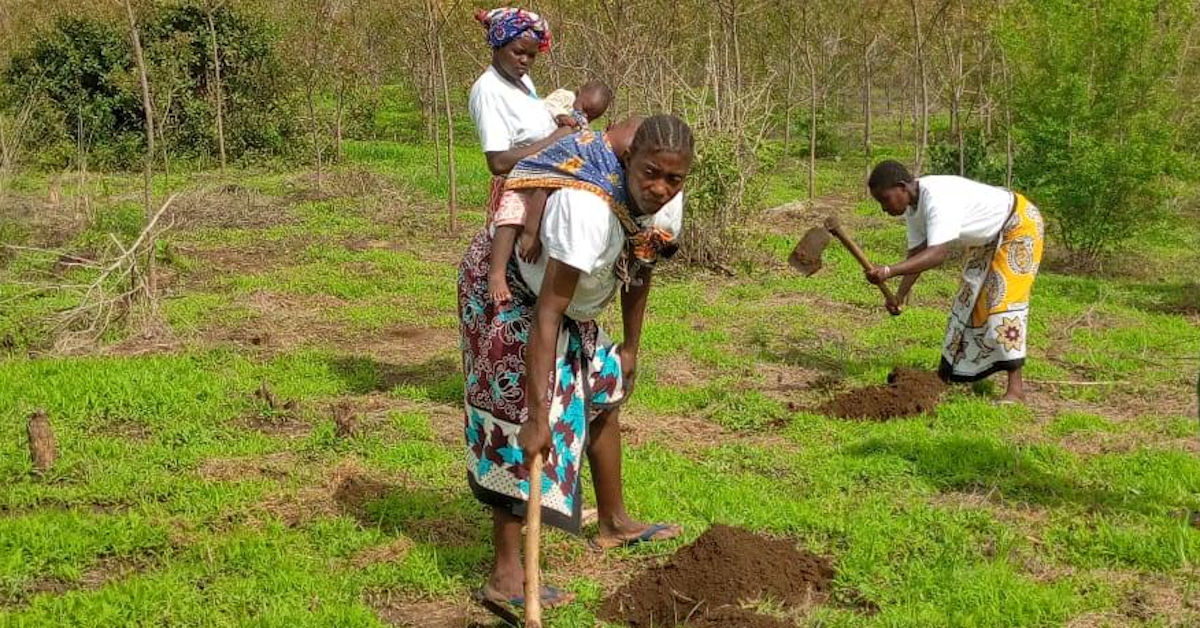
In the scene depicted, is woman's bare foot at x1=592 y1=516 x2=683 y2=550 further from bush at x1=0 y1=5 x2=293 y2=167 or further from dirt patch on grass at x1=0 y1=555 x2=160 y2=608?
bush at x1=0 y1=5 x2=293 y2=167

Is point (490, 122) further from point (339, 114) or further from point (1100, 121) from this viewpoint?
point (339, 114)

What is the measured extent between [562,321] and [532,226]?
0.34 m

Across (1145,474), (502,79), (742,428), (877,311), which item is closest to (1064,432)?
(1145,474)

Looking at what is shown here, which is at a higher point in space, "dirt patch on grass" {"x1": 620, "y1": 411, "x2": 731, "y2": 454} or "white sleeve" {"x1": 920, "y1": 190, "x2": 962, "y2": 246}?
"white sleeve" {"x1": 920, "y1": 190, "x2": 962, "y2": 246}

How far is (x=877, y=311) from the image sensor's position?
8.23m

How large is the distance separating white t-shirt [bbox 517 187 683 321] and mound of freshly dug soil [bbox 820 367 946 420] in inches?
115

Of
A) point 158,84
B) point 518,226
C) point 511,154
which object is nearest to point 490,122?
point 511,154

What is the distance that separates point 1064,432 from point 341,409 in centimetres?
364

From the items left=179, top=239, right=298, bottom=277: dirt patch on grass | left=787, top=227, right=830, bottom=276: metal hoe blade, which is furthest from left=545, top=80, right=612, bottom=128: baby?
left=179, top=239, right=298, bottom=277: dirt patch on grass

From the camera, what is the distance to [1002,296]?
19.9 ft

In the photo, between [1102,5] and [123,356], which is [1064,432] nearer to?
[123,356]

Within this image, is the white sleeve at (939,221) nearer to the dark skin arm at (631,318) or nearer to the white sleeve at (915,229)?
the white sleeve at (915,229)

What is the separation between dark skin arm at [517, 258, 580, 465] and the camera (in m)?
3.01

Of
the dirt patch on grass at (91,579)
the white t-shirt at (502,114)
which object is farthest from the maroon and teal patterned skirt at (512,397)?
the white t-shirt at (502,114)
